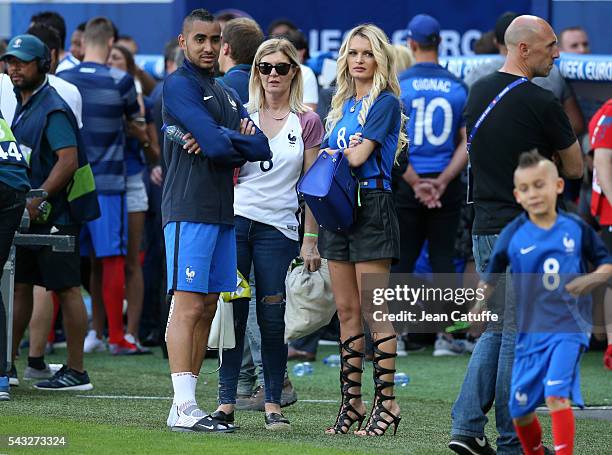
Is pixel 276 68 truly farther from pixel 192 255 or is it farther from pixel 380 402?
pixel 380 402

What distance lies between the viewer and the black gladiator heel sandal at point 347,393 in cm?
A: 719

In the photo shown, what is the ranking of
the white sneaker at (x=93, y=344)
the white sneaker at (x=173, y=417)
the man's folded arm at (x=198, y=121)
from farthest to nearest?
the white sneaker at (x=93, y=344)
the white sneaker at (x=173, y=417)
the man's folded arm at (x=198, y=121)

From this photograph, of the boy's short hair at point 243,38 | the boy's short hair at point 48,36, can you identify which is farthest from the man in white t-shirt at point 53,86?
the boy's short hair at point 243,38

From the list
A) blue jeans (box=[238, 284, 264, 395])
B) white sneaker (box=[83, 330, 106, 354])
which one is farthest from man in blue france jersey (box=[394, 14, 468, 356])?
blue jeans (box=[238, 284, 264, 395])

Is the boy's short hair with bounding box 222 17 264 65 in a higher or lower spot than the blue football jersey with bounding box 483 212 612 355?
higher

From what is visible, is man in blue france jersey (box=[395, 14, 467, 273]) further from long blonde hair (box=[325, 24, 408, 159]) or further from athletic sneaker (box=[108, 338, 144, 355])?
long blonde hair (box=[325, 24, 408, 159])

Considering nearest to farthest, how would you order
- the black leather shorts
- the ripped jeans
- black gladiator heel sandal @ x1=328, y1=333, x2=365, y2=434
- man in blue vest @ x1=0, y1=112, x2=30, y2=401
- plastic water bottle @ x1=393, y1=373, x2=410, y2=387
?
the black leather shorts, black gladiator heel sandal @ x1=328, y1=333, x2=365, y2=434, the ripped jeans, man in blue vest @ x1=0, y1=112, x2=30, y2=401, plastic water bottle @ x1=393, y1=373, x2=410, y2=387

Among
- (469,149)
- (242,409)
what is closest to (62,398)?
(242,409)

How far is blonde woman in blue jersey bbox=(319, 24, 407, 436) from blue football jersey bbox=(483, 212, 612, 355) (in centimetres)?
137

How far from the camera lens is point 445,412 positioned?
27.5 feet

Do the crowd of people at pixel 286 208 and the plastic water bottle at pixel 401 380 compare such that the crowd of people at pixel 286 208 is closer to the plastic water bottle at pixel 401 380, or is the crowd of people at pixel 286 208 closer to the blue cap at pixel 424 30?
the blue cap at pixel 424 30

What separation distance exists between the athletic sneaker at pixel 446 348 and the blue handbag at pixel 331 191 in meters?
4.59

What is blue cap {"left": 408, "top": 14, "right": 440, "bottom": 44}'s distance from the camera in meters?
10.9

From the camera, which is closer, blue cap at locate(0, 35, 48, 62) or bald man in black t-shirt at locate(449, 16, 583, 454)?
bald man in black t-shirt at locate(449, 16, 583, 454)
